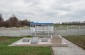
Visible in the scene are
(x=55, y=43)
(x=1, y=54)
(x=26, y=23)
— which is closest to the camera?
(x=1, y=54)

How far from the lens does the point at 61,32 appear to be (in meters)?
40.2

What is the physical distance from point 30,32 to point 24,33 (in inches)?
47.4


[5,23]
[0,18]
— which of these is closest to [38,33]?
[5,23]

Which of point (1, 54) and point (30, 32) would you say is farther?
point (30, 32)

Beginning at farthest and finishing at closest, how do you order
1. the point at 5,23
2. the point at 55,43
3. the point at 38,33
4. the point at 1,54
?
1. the point at 5,23
2. the point at 38,33
3. the point at 55,43
4. the point at 1,54

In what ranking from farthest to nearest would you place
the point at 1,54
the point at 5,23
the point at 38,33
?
1. the point at 5,23
2. the point at 38,33
3. the point at 1,54

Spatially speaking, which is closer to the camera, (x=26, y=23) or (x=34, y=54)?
(x=34, y=54)

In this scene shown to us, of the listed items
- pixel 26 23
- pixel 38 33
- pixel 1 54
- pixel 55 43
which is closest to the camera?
pixel 1 54

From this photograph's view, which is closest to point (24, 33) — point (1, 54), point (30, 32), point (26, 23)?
point (30, 32)

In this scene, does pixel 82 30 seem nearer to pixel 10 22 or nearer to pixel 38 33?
pixel 38 33

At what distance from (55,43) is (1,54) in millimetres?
8257

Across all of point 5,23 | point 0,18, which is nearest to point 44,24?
point 5,23

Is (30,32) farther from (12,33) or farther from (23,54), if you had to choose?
(23,54)

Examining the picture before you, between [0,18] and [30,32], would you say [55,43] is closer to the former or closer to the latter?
[30,32]
